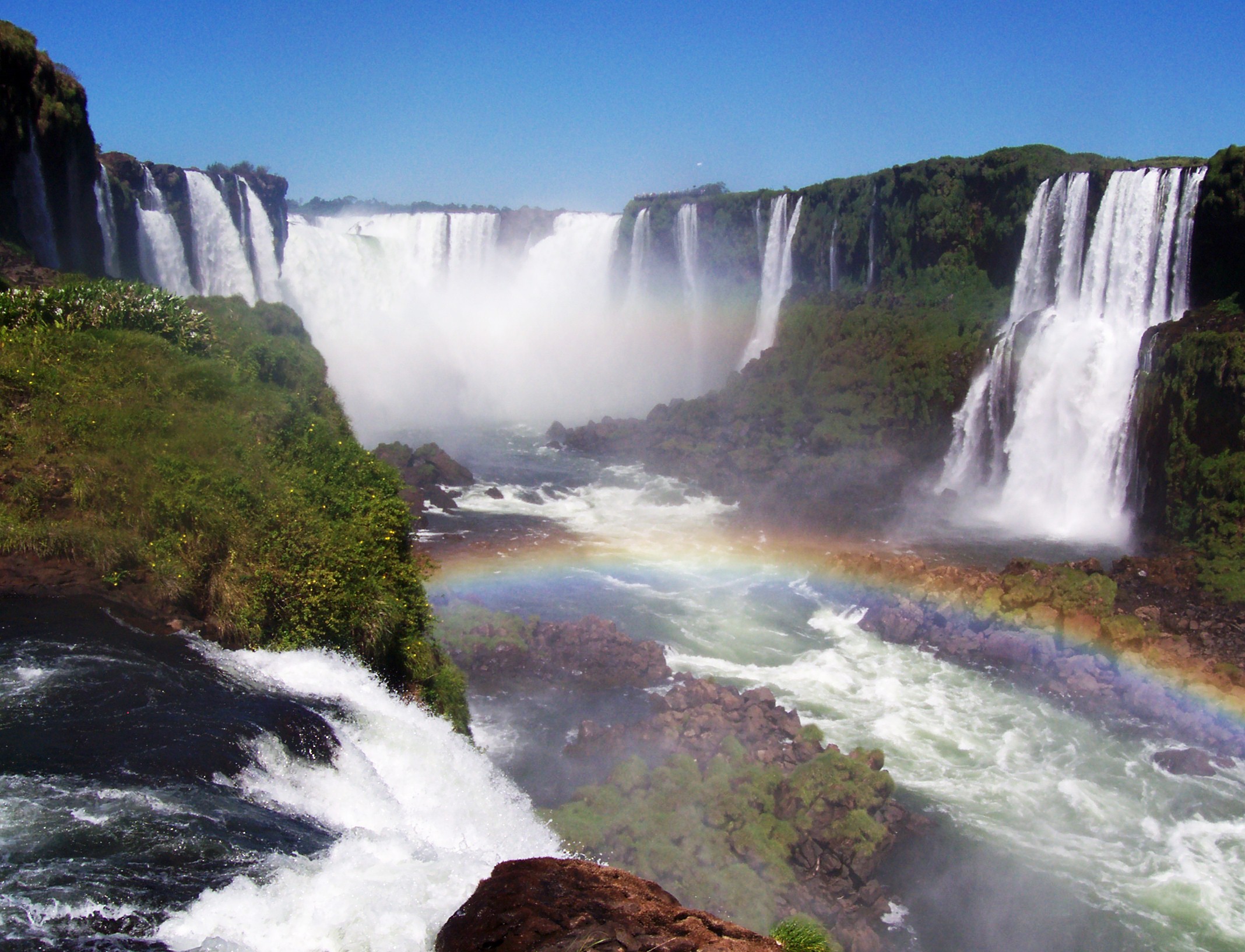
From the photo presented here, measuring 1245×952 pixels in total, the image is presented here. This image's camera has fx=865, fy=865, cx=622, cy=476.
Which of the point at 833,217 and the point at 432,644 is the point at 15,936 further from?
the point at 833,217

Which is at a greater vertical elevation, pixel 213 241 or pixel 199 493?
pixel 213 241

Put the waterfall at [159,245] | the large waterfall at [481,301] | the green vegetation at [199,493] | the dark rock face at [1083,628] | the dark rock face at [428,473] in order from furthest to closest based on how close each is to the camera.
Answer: the large waterfall at [481,301]
the waterfall at [159,245]
the dark rock face at [428,473]
the dark rock face at [1083,628]
the green vegetation at [199,493]

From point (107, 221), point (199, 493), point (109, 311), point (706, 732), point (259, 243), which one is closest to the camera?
point (199, 493)

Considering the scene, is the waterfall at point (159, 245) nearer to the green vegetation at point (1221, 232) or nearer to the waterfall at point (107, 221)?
the waterfall at point (107, 221)

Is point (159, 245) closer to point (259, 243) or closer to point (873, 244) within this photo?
point (259, 243)

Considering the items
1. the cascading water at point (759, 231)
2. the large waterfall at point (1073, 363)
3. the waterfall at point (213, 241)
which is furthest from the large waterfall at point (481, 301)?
the large waterfall at point (1073, 363)

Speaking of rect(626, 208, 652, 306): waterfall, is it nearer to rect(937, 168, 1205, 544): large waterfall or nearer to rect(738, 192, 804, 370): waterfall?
rect(738, 192, 804, 370): waterfall

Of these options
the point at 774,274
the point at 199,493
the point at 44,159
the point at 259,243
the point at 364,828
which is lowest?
the point at 364,828

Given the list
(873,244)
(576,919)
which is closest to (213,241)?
(873,244)
